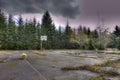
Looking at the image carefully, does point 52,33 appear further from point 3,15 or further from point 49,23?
point 3,15

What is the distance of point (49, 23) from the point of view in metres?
75.3

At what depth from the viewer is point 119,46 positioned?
54.8 m

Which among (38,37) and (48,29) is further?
(48,29)

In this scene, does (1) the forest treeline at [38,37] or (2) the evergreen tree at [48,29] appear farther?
(2) the evergreen tree at [48,29]

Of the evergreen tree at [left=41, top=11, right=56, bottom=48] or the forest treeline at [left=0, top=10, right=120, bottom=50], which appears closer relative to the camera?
the forest treeline at [left=0, top=10, right=120, bottom=50]

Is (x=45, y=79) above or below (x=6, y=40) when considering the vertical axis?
below

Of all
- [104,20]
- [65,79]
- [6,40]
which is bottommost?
[65,79]

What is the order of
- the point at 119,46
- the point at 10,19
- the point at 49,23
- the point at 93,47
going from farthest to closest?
the point at 49,23
the point at 10,19
the point at 93,47
the point at 119,46

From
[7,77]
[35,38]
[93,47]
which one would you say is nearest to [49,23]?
[35,38]

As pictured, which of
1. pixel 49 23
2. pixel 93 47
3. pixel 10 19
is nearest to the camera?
pixel 93 47

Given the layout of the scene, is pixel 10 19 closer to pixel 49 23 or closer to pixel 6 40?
pixel 6 40

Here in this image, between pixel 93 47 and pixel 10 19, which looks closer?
pixel 93 47

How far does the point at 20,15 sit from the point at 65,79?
221ft

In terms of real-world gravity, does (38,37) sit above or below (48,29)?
below
